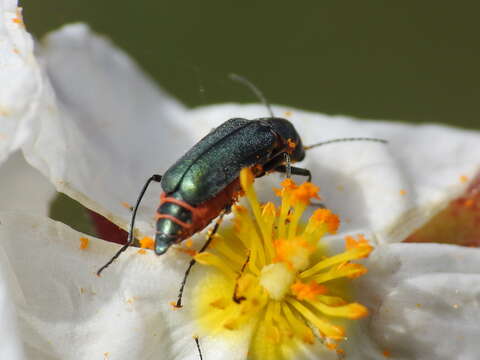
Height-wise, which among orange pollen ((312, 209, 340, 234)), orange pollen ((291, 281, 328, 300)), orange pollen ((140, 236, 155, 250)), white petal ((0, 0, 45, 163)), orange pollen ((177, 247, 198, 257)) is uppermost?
white petal ((0, 0, 45, 163))

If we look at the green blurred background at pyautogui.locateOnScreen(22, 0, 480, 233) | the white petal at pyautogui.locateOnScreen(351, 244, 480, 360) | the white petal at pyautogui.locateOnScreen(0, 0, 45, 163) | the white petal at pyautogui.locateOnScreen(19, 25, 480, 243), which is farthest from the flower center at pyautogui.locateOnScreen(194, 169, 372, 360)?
the green blurred background at pyautogui.locateOnScreen(22, 0, 480, 233)

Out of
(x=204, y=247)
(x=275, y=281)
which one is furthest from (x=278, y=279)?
(x=204, y=247)

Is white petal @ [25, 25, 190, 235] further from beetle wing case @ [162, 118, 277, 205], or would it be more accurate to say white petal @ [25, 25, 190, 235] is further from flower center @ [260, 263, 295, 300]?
flower center @ [260, 263, 295, 300]

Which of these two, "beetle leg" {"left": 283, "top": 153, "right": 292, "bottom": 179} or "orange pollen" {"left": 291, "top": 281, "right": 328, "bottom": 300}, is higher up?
"beetle leg" {"left": 283, "top": 153, "right": 292, "bottom": 179}

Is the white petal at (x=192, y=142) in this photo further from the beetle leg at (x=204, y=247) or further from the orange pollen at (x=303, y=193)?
the orange pollen at (x=303, y=193)

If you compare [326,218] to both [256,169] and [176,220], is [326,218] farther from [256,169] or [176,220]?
[176,220]

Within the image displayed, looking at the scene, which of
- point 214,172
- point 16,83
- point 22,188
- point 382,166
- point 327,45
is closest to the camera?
point 16,83
